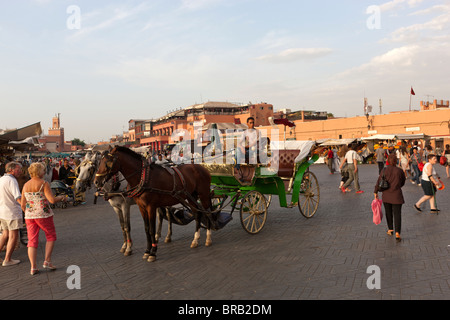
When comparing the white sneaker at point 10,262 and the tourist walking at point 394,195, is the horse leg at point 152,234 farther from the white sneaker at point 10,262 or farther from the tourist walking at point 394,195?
the tourist walking at point 394,195

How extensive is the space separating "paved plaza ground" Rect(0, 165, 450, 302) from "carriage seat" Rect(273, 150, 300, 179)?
1.21 metres

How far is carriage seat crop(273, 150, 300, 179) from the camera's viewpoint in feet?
29.9

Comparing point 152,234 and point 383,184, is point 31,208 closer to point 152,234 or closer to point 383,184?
point 152,234

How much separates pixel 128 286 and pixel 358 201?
925 cm

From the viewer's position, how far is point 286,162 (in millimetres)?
9141

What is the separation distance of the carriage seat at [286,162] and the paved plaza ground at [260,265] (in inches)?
47.6

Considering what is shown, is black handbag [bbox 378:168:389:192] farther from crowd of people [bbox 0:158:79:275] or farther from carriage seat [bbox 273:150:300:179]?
crowd of people [bbox 0:158:79:275]

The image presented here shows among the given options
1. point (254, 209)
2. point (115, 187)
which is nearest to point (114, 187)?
point (115, 187)

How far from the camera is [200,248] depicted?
693 centimetres

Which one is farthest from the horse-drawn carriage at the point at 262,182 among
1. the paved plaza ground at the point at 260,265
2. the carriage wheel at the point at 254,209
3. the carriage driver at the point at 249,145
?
the paved plaza ground at the point at 260,265

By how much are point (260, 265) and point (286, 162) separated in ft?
12.9

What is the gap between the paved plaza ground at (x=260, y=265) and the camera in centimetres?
460
